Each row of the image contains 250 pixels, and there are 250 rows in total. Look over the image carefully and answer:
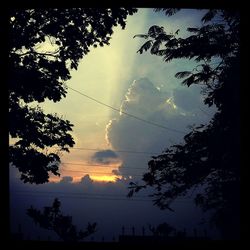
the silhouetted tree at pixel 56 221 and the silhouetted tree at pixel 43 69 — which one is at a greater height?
the silhouetted tree at pixel 43 69

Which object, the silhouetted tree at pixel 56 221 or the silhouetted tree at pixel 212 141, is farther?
the silhouetted tree at pixel 56 221

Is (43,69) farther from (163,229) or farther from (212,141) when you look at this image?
(163,229)

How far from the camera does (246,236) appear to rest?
63.0 inches

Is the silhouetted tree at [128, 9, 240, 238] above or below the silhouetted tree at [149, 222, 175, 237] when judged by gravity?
above

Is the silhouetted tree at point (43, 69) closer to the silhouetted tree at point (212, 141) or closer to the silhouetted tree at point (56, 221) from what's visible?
the silhouetted tree at point (212, 141)

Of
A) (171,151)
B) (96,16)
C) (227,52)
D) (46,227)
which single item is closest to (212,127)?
(171,151)


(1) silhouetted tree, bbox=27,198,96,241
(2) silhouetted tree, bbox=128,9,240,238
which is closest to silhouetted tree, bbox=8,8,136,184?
(2) silhouetted tree, bbox=128,9,240,238

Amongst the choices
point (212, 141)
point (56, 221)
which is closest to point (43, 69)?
point (212, 141)

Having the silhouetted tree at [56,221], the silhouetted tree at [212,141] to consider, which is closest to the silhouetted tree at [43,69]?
the silhouetted tree at [212,141]

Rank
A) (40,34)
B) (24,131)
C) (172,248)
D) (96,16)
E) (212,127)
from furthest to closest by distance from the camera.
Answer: (212,127), (24,131), (40,34), (96,16), (172,248)

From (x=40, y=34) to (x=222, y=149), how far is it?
6.16 meters

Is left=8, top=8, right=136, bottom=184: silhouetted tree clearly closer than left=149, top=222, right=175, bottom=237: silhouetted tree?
Yes

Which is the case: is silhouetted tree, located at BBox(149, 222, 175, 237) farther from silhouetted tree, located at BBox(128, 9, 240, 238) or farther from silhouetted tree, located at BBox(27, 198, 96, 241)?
silhouetted tree, located at BBox(128, 9, 240, 238)

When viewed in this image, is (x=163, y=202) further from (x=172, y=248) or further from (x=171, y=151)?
(x=172, y=248)
